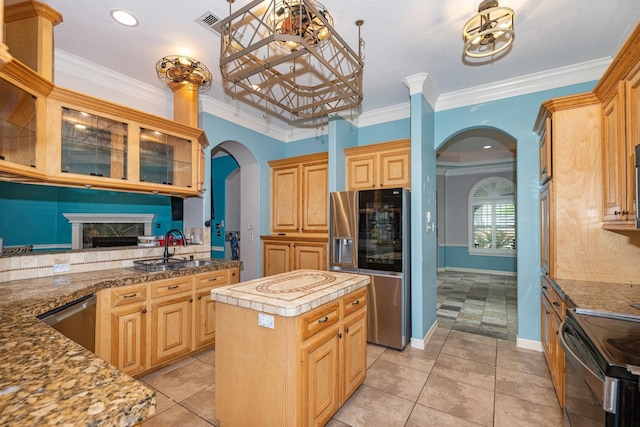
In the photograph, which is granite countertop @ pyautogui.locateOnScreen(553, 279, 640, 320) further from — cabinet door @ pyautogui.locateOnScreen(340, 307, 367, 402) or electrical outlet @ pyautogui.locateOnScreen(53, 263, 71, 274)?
electrical outlet @ pyautogui.locateOnScreen(53, 263, 71, 274)

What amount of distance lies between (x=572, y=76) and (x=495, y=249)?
17.6ft

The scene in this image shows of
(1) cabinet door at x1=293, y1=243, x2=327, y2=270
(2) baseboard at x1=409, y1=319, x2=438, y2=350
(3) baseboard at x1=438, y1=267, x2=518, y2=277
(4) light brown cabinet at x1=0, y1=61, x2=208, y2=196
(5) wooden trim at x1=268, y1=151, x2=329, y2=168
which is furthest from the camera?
(3) baseboard at x1=438, y1=267, x2=518, y2=277

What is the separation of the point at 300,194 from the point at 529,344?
3.27 metres

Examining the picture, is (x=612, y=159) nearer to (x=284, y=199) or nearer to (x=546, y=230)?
(x=546, y=230)

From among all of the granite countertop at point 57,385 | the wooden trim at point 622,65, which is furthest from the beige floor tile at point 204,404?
the wooden trim at point 622,65

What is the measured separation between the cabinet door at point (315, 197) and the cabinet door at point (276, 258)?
39 centimetres

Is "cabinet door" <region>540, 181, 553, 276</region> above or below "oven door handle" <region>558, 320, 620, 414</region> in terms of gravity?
above

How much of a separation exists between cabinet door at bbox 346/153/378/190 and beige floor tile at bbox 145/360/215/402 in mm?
2627

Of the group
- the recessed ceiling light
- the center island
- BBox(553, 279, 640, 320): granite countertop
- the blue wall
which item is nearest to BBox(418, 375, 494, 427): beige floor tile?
the center island

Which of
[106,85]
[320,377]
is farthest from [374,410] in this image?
[106,85]

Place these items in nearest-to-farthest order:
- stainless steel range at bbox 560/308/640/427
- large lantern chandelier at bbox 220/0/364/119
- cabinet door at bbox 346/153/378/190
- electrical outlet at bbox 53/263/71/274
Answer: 1. stainless steel range at bbox 560/308/640/427
2. large lantern chandelier at bbox 220/0/364/119
3. electrical outlet at bbox 53/263/71/274
4. cabinet door at bbox 346/153/378/190

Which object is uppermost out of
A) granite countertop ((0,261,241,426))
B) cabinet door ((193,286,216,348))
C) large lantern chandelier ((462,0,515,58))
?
large lantern chandelier ((462,0,515,58))

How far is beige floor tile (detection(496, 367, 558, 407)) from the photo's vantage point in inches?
89.4

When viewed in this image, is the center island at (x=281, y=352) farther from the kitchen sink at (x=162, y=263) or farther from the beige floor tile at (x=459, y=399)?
the kitchen sink at (x=162, y=263)
